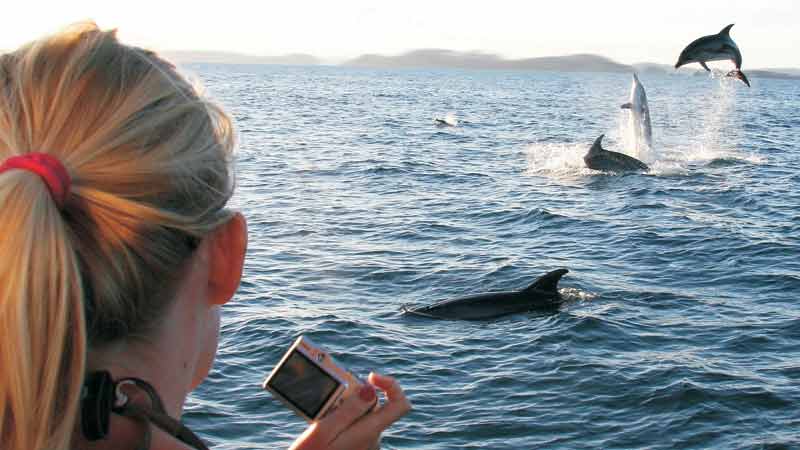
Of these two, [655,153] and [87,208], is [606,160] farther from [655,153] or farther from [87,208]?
[87,208]

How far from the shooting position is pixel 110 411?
1.76 m

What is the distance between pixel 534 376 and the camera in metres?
10.0

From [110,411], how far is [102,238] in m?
0.29

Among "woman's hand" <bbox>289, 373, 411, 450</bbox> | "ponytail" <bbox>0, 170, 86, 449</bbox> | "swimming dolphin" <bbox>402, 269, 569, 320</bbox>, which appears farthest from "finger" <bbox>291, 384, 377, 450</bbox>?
"swimming dolphin" <bbox>402, 269, 569, 320</bbox>

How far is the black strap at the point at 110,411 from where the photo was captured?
1.74 meters

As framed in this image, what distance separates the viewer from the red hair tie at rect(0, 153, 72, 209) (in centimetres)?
174

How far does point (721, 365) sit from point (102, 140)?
9.62m

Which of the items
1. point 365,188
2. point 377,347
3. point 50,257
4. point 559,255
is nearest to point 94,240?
point 50,257

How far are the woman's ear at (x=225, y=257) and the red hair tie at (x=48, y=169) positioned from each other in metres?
0.32

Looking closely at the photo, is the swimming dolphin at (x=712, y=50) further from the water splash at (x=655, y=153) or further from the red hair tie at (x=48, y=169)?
the red hair tie at (x=48, y=169)

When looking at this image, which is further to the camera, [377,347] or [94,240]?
[377,347]

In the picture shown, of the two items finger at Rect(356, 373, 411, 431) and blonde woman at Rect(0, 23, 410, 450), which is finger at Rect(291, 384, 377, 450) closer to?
finger at Rect(356, 373, 411, 431)

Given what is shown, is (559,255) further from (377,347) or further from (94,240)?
(94,240)

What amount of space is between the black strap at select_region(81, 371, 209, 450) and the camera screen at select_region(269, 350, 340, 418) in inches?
13.6
